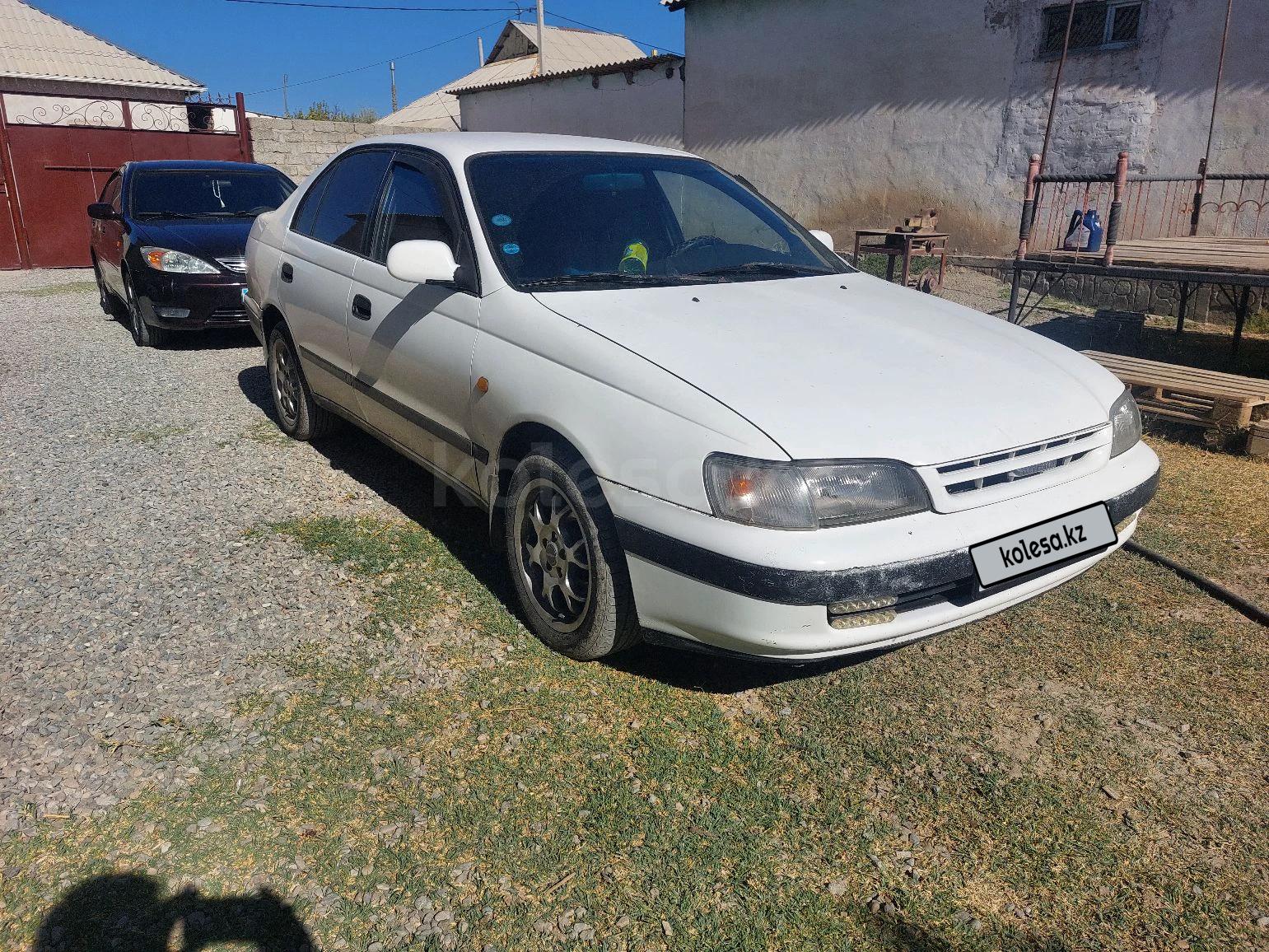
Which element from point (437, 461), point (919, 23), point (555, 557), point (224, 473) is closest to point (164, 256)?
point (224, 473)

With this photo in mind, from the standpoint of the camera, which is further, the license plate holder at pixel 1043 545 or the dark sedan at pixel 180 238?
the dark sedan at pixel 180 238

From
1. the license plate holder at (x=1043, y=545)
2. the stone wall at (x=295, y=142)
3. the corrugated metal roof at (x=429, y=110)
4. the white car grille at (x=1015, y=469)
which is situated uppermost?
the corrugated metal roof at (x=429, y=110)

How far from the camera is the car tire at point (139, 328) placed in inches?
299

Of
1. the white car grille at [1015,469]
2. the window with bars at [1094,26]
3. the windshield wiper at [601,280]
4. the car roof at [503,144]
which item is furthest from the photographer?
the window with bars at [1094,26]

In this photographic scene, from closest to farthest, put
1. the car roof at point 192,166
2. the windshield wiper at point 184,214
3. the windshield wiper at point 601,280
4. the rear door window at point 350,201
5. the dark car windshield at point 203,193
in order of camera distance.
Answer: the windshield wiper at point 601,280 < the rear door window at point 350,201 < the windshield wiper at point 184,214 < the dark car windshield at point 203,193 < the car roof at point 192,166

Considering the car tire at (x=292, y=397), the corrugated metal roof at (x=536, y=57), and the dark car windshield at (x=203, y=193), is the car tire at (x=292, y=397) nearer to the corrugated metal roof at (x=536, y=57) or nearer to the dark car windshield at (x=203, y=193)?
the dark car windshield at (x=203, y=193)

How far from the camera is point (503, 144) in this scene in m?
3.59

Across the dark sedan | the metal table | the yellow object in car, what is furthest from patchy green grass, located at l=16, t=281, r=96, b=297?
the yellow object in car

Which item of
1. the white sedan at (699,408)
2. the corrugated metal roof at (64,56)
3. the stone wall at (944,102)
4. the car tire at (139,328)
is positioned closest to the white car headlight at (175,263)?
the car tire at (139,328)

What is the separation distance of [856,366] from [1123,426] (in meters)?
0.95

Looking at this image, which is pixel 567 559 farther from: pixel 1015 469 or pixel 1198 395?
pixel 1198 395

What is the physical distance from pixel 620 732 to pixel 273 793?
92cm

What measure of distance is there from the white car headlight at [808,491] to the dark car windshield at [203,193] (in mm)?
7077

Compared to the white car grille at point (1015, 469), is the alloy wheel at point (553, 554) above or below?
below
